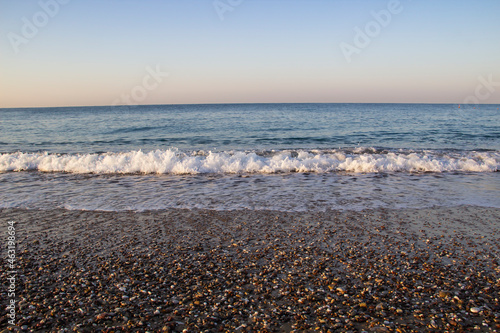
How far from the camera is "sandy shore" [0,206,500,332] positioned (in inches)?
131

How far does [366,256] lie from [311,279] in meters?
1.27

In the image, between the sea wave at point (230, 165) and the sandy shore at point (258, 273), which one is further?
the sea wave at point (230, 165)

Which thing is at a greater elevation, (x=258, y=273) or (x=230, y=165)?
(x=230, y=165)

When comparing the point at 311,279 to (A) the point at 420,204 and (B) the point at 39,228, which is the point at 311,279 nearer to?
(A) the point at 420,204

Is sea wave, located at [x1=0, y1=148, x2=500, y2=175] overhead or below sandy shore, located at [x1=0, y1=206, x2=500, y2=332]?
overhead

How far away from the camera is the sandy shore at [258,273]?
131 inches

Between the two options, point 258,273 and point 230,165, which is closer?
point 258,273

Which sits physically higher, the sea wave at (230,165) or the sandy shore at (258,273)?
the sea wave at (230,165)

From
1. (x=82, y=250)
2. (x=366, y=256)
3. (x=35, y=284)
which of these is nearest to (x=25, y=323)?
(x=35, y=284)

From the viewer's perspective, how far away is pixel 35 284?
408 cm

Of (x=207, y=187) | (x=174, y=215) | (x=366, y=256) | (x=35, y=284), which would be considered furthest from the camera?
(x=207, y=187)

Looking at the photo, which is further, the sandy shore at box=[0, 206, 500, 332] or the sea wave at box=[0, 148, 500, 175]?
the sea wave at box=[0, 148, 500, 175]

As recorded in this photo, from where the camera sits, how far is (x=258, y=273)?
4.27 metres

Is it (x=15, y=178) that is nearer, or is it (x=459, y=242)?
(x=459, y=242)
